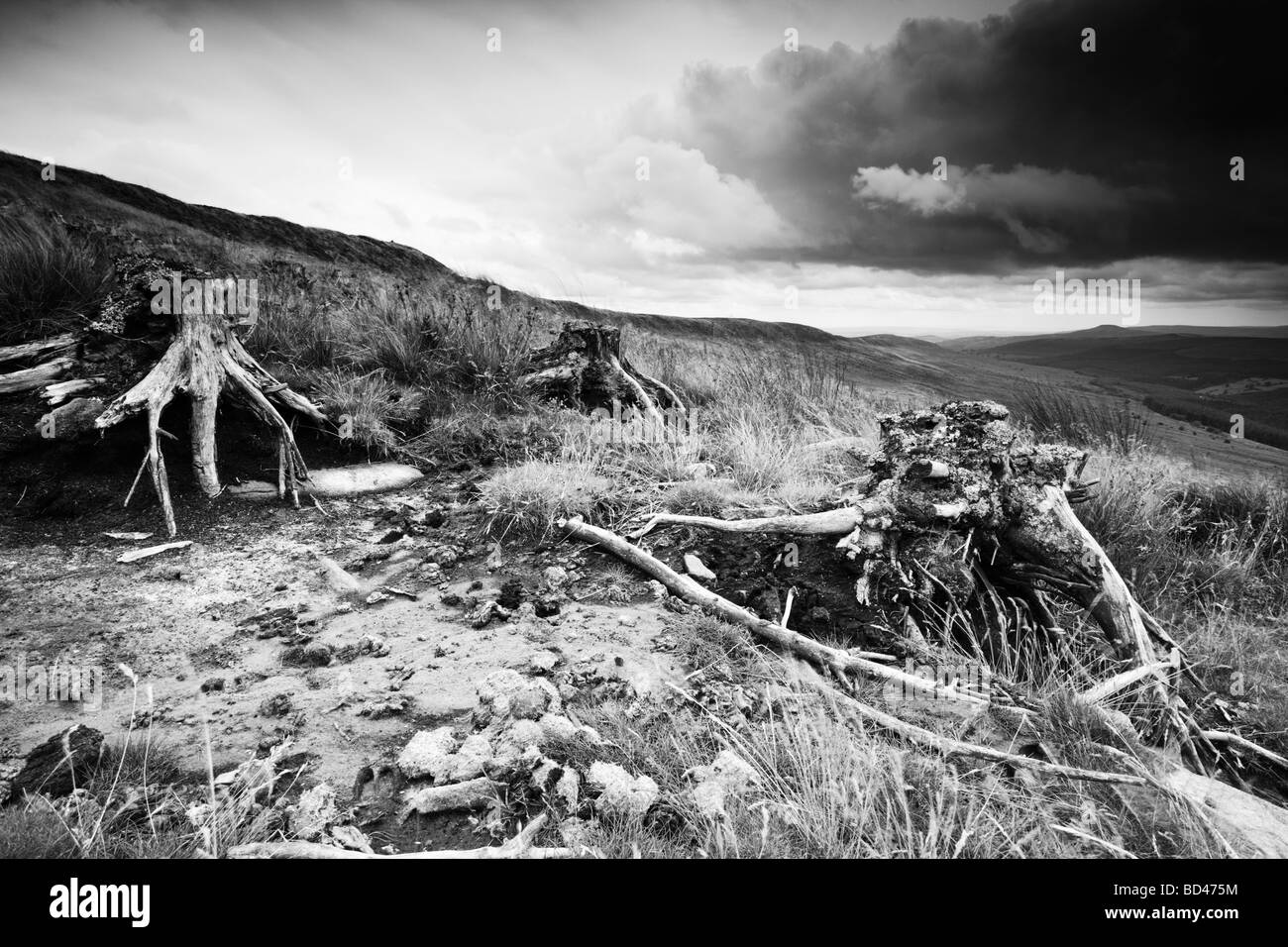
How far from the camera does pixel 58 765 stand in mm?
1838

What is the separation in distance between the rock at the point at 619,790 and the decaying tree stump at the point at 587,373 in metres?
5.30

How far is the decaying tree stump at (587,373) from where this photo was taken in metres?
7.16

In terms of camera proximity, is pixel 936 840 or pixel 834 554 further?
pixel 834 554

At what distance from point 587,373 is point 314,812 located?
611 cm

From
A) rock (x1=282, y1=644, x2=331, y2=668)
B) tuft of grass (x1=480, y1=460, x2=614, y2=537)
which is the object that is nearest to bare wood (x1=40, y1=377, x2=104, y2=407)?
tuft of grass (x1=480, y1=460, x2=614, y2=537)

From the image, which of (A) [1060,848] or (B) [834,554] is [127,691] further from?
(B) [834,554]

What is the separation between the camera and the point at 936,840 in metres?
1.65

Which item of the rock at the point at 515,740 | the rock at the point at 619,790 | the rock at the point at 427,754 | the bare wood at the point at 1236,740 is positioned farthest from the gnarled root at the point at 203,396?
the bare wood at the point at 1236,740

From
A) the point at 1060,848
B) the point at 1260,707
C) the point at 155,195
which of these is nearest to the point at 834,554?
the point at 1060,848

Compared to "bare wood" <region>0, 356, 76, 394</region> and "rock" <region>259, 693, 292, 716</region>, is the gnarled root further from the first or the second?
"rock" <region>259, 693, 292, 716</region>

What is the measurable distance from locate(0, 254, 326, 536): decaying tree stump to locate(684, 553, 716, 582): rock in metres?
3.01

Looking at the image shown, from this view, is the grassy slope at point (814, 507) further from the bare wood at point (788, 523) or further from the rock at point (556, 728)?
the bare wood at point (788, 523)

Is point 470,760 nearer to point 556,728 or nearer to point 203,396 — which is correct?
point 556,728
